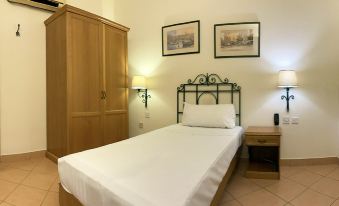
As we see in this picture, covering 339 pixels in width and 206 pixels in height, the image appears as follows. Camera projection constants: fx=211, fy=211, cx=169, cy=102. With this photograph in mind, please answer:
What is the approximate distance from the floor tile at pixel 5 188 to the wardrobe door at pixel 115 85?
4.03ft

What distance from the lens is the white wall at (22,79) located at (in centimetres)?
291

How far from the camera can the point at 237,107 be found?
3.05 metres

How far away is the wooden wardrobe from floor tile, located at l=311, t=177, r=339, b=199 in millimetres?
2672

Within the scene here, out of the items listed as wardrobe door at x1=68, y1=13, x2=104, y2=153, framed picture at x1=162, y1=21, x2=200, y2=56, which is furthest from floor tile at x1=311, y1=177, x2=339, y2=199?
wardrobe door at x1=68, y1=13, x2=104, y2=153

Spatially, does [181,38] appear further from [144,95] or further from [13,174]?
[13,174]

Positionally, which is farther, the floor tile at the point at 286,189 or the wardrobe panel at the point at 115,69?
the wardrobe panel at the point at 115,69

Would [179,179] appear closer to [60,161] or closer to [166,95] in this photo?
[60,161]

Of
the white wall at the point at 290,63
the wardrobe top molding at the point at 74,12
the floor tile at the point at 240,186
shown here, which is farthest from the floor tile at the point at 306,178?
the wardrobe top molding at the point at 74,12

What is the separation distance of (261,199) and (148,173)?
4.20 ft

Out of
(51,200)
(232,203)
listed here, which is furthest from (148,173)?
(51,200)

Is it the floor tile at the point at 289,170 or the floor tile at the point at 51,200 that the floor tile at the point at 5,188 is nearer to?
the floor tile at the point at 51,200

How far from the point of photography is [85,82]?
289 centimetres

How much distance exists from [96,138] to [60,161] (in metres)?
1.51

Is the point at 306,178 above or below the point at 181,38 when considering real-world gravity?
below
